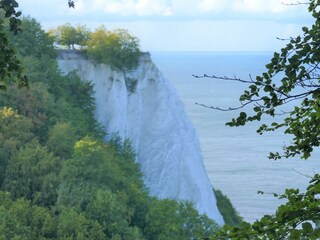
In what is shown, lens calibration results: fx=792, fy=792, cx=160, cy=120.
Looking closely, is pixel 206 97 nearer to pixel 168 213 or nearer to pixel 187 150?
pixel 187 150

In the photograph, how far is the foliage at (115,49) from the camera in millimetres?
43562

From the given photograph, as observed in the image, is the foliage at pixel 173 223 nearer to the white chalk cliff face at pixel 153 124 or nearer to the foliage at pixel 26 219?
the foliage at pixel 26 219

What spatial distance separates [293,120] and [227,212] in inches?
1645

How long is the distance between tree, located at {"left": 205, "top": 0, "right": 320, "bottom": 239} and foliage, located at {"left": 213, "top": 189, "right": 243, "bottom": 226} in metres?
40.0

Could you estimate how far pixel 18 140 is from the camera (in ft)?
98.4

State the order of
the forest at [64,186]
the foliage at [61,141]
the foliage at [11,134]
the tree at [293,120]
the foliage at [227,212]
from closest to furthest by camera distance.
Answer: the tree at [293,120]
the forest at [64,186]
the foliage at [11,134]
the foliage at [61,141]
the foliage at [227,212]

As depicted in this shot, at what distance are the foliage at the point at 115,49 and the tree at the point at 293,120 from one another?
123ft

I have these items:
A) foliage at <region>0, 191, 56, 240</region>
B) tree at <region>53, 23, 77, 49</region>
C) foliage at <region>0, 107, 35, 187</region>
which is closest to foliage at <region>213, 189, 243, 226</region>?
tree at <region>53, 23, 77, 49</region>

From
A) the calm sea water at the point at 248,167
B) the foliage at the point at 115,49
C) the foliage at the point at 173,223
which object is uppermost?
the foliage at the point at 115,49

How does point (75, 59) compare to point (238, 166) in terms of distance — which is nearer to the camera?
point (75, 59)

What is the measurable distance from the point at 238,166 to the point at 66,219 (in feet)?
136

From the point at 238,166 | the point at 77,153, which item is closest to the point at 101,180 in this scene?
the point at 77,153

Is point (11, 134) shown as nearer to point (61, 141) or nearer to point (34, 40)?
point (61, 141)

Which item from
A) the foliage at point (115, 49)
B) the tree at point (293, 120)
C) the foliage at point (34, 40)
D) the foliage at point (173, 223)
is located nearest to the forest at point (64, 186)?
the foliage at point (173, 223)
